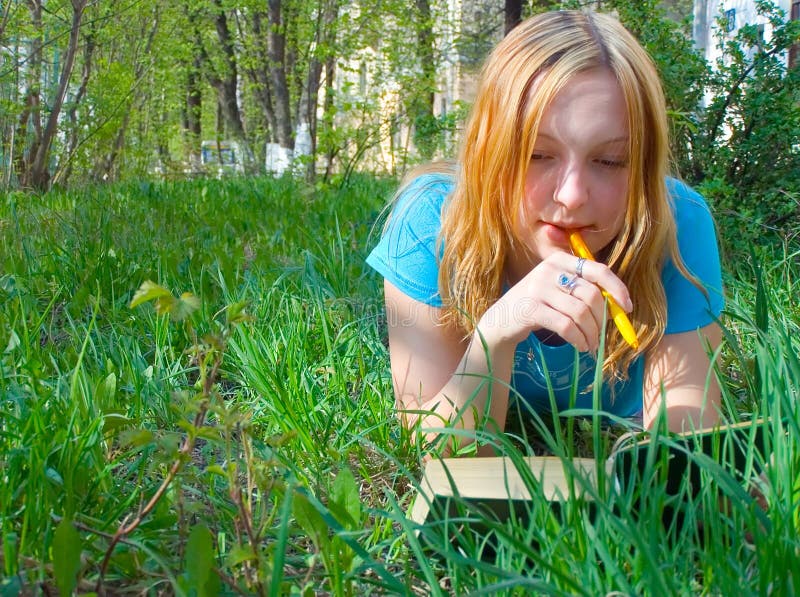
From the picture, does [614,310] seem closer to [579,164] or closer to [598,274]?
[598,274]

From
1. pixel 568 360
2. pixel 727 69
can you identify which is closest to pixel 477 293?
pixel 568 360

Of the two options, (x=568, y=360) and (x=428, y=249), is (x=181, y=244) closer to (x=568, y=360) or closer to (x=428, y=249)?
(x=428, y=249)

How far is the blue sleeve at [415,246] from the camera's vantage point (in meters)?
1.93

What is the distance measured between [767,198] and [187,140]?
Result: 14.6 metres

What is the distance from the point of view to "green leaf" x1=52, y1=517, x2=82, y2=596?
1.01 m

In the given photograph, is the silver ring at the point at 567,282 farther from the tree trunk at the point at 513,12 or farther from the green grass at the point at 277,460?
the tree trunk at the point at 513,12

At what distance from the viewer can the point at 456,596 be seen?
1053mm

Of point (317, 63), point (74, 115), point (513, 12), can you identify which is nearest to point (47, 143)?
point (74, 115)

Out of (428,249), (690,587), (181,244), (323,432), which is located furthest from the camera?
(181,244)

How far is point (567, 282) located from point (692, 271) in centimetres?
47

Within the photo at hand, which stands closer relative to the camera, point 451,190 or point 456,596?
point 456,596

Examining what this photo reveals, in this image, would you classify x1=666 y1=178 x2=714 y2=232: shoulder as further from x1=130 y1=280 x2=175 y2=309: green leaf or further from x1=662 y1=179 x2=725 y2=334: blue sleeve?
x1=130 y1=280 x2=175 y2=309: green leaf

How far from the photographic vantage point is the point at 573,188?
62.3 inches

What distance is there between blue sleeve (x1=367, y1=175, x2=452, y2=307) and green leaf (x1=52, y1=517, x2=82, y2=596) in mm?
1034
